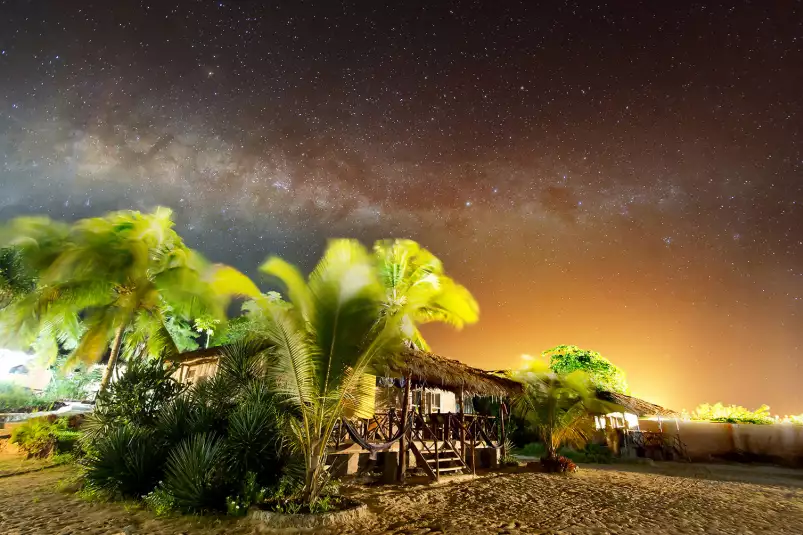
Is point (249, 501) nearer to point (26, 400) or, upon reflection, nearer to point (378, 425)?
point (378, 425)

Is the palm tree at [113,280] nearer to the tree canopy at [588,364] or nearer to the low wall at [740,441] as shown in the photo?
the tree canopy at [588,364]

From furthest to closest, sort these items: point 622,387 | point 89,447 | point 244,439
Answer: point 622,387
point 89,447
point 244,439

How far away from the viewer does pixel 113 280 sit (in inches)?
562

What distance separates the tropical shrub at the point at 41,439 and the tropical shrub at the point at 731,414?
1033 inches

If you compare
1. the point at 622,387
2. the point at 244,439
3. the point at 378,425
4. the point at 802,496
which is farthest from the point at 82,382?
the point at 802,496

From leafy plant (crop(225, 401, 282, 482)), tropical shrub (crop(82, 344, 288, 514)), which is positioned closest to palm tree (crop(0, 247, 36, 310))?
tropical shrub (crop(82, 344, 288, 514))

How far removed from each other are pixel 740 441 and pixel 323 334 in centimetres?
2085

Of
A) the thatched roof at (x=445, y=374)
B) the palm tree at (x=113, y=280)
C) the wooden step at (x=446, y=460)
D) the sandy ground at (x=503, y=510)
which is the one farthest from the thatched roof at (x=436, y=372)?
the palm tree at (x=113, y=280)

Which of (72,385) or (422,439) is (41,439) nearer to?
(422,439)

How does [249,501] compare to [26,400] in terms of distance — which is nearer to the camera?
[249,501]

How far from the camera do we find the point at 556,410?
46.1 ft

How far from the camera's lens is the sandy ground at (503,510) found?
5.96 meters

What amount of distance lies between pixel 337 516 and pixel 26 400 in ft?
77.0

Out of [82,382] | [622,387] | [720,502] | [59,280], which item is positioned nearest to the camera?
[720,502]
